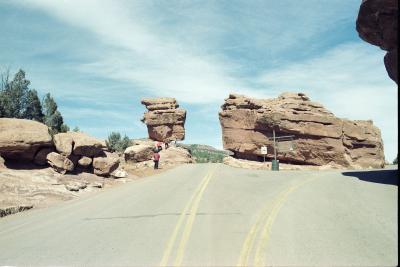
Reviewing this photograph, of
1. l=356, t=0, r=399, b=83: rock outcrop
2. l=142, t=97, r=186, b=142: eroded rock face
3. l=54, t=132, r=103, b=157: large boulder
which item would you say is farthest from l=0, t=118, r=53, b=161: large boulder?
l=142, t=97, r=186, b=142: eroded rock face

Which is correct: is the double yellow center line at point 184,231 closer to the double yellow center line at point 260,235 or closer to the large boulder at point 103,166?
the double yellow center line at point 260,235

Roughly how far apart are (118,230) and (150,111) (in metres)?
57.0

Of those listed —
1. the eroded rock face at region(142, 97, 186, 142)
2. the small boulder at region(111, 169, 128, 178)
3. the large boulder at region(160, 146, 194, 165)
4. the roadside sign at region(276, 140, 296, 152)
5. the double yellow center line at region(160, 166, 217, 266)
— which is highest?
the eroded rock face at region(142, 97, 186, 142)

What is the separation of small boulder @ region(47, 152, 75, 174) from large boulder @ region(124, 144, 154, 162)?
19.3 m

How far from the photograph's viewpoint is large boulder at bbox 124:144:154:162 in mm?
46812

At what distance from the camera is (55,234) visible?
1198 cm


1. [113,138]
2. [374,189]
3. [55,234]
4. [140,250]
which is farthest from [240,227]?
[113,138]

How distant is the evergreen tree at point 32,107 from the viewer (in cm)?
5671

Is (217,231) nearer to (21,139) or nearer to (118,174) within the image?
(21,139)

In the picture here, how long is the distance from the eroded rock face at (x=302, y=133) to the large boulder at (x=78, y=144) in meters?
29.5

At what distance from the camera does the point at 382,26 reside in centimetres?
2091

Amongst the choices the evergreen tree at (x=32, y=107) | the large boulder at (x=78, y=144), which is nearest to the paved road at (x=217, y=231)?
the large boulder at (x=78, y=144)

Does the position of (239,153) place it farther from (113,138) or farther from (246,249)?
(246,249)

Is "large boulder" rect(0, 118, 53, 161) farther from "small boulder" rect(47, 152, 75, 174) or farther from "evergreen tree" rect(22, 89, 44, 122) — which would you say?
"evergreen tree" rect(22, 89, 44, 122)
